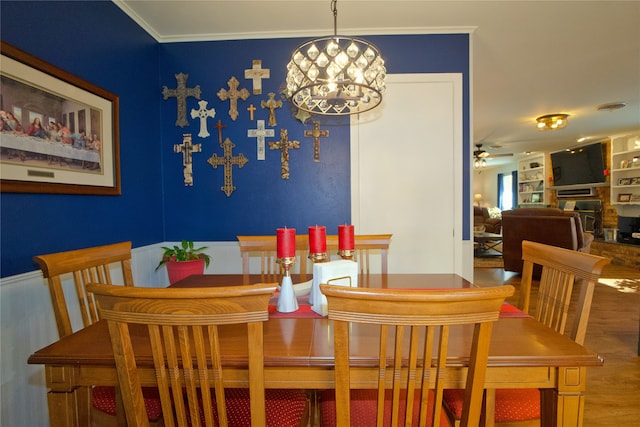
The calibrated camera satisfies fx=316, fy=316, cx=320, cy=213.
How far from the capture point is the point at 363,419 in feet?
3.36

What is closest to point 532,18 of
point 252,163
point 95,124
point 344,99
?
point 344,99

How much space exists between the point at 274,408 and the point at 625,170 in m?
8.36

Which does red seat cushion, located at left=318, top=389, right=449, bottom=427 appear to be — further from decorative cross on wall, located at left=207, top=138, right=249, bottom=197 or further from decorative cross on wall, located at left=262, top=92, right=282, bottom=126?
decorative cross on wall, located at left=262, top=92, right=282, bottom=126

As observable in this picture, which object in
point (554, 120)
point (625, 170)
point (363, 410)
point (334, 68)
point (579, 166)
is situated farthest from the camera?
point (579, 166)

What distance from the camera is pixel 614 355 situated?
236 cm

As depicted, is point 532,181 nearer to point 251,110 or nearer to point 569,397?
point 251,110

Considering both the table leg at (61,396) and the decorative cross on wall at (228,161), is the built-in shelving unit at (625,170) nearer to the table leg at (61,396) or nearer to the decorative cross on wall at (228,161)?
the decorative cross on wall at (228,161)

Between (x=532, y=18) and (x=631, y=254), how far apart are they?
208 inches

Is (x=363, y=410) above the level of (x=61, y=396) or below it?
below

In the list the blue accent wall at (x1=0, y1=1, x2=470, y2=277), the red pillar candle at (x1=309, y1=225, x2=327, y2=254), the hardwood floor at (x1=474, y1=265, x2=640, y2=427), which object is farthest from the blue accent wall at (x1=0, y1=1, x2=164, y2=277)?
the hardwood floor at (x1=474, y1=265, x2=640, y2=427)

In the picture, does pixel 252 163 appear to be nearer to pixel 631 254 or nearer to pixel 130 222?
pixel 130 222

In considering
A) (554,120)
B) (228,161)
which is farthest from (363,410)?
(554,120)

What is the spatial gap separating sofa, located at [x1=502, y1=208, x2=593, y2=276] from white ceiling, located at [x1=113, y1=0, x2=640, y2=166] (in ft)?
5.52

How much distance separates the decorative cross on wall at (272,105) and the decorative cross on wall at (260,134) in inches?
2.8
